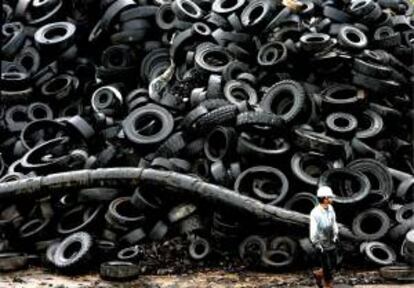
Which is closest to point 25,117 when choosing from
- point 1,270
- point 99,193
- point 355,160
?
point 99,193

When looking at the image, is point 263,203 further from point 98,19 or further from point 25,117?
point 98,19

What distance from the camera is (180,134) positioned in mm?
14828

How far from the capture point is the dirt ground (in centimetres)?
1145

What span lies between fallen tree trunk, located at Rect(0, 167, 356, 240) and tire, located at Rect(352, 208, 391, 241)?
0.41 metres

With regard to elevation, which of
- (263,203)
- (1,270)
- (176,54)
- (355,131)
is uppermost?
(176,54)

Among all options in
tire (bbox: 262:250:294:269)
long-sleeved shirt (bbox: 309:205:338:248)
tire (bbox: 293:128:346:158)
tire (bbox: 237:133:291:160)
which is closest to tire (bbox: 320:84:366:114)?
tire (bbox: 293:128:346:158)

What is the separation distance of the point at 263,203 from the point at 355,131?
10.3 ft

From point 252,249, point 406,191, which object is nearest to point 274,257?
point 252,249

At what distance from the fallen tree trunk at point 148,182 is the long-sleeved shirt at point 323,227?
2336 millimetres

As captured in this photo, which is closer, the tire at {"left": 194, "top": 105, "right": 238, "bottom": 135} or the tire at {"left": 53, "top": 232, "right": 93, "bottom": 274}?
the tire at {"left": 53, "top": 232, "right": 93, "bottom": 274}

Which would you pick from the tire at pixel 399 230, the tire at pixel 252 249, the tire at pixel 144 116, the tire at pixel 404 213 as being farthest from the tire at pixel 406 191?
the tire at pixel 144 116

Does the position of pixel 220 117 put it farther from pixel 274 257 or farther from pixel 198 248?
pixel 274 257

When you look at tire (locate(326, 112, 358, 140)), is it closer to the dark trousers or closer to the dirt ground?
the dirt ground

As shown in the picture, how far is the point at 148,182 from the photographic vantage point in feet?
43.4
